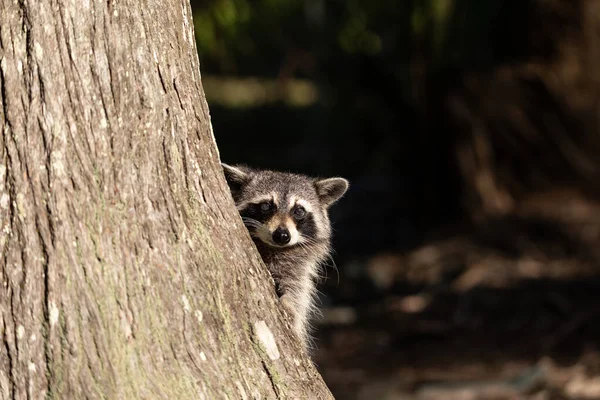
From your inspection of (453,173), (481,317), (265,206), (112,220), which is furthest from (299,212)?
(453,173)

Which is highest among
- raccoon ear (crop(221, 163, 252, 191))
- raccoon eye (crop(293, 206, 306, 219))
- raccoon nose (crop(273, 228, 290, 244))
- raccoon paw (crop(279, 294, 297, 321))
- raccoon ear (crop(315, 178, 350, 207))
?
raccoon ear (crop(221, 163, 252, 191))

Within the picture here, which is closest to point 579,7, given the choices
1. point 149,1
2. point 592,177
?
point 592,177

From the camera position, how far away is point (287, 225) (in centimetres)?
530

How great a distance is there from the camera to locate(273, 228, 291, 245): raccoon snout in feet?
17.0

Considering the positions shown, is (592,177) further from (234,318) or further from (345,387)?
(234,318)

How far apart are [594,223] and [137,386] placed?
336 inches

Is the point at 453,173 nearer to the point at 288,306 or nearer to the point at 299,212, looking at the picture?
the point at 299,212

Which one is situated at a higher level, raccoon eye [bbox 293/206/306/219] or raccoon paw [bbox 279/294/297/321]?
raccoon eye [bbox 293/206/306/219]

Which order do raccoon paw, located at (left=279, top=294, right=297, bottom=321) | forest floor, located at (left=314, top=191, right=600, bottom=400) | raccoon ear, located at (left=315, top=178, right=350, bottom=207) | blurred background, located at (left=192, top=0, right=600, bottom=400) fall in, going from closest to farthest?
raccoon paw, located at (left=279, top=294, right=297, bottom=321), raccoon ear, located at (left=315, top=178, right=350, bottom=207), forest floor, located at (left=314, top=191, right=600, bottom=400), blurred background, located at (left=192, top=0, right=600, bottom=400)

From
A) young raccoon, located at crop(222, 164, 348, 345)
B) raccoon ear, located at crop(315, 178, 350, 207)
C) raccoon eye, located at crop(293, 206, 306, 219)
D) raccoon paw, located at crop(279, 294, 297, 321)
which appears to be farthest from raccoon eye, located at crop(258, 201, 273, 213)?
raccoon paw, located at crop(279, 294, 297, 321)

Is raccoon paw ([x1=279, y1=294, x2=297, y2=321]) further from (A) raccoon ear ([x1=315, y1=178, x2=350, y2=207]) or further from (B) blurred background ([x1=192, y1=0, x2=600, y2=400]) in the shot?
(B) blurred background ([x1=192, y1=0, x2=600, y2=400])

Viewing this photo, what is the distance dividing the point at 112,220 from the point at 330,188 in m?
2.85

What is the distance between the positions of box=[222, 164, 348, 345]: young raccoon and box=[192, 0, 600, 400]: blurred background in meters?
2.95

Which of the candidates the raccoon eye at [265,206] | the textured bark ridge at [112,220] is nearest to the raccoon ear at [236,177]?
the raccoon eye at [265,206]
